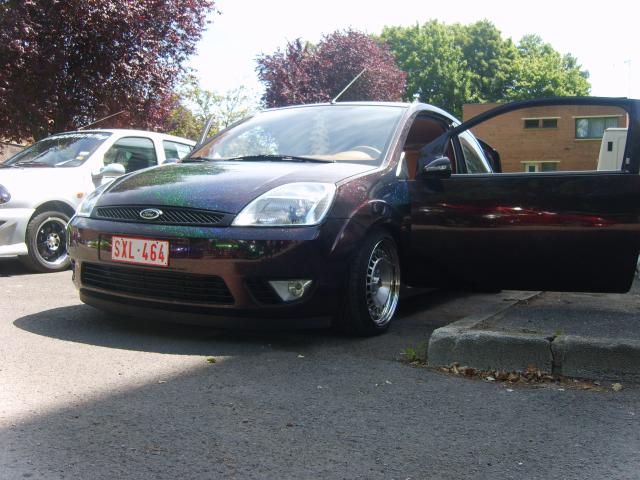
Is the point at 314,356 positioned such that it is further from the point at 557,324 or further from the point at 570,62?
the point at 570,62

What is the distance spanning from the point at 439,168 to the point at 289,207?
1185mm

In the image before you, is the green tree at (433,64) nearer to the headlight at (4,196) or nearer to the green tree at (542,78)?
the green tree at (542,78)

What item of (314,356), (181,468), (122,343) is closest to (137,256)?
(122,343)

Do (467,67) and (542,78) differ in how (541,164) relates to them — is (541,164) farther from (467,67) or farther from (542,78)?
(467,67)

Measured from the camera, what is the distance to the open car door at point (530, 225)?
4.31 metres

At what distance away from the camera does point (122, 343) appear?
3939 millimetres

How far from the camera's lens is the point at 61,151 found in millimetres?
7668

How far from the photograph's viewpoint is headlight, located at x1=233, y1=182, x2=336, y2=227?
3807 mm

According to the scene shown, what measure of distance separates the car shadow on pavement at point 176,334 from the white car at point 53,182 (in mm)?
A: 2173

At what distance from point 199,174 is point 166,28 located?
10645 millimetres

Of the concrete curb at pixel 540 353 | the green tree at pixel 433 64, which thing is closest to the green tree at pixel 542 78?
the green tree at pixel 433 64

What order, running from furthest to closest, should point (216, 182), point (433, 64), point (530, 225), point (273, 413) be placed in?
point (433, 64)
point (530, 225)
point (216, 182)
point (273, 413)

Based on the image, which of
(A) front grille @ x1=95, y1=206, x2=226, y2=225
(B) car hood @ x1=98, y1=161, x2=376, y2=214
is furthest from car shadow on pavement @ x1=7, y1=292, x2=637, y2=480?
(B) car hood @ x1=98, y1=161, x2=376, y2=214

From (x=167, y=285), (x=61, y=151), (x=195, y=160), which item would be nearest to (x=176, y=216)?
(x=167, y=285)
